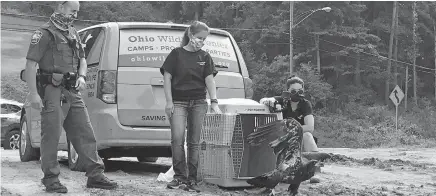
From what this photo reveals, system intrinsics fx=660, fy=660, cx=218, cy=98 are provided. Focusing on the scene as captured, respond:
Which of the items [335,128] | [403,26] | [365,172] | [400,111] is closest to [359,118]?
[335,128]

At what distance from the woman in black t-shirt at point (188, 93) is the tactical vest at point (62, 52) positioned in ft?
3.12

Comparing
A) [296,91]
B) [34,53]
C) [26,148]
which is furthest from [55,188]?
[26,148]

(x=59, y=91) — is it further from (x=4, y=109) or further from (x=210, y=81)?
(x=4, y=109)

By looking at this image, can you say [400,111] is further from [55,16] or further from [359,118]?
[55,16]

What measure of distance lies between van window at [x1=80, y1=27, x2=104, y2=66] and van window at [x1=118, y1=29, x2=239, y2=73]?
0.29 meters

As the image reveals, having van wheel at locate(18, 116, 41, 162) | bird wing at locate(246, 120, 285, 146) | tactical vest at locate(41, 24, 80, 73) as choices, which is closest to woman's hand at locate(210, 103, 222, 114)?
bird wing at locate(246, 120, 285, 146)

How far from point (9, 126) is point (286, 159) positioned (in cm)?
1179

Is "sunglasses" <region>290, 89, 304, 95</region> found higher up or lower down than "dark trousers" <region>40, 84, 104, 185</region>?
higher up

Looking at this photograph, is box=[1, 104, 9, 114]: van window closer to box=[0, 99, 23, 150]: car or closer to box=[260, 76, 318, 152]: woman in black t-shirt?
box=[0, 99, 23, 150]: car

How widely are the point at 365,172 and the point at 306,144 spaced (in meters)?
2.46

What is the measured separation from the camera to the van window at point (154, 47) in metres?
7.96

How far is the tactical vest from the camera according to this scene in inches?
238

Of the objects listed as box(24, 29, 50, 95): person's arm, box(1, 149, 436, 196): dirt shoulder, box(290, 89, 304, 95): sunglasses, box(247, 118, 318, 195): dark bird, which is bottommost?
box(1, 149, 436, 196): dirt shoulder

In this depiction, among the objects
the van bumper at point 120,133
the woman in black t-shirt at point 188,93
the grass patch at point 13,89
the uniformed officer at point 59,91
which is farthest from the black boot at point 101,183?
the grass patch at point 13,89
